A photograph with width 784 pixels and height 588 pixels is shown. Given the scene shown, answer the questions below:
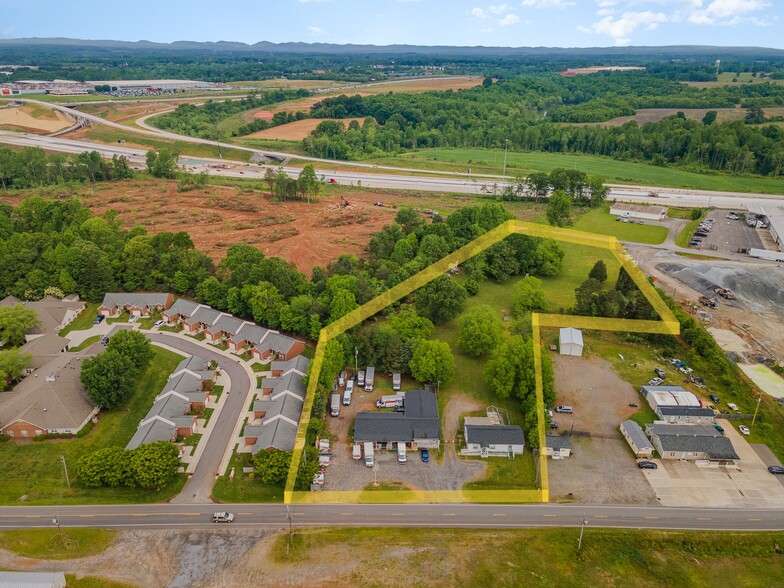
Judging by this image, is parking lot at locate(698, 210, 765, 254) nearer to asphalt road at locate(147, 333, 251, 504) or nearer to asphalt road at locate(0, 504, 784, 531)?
asphalt road at locate(0, 504, 784, 531)

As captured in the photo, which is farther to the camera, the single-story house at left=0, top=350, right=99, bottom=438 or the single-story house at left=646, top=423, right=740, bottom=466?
the single-story house at left=0, top=350, right=99, bottom=438

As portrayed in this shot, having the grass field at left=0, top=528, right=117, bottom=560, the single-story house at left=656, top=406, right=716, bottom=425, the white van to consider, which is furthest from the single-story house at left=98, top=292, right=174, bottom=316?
the single-story house at left=656, top=406, right=716, bottom=425

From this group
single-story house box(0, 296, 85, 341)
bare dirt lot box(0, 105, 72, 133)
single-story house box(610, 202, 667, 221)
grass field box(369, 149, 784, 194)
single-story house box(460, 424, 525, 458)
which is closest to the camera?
single-story house box(460, 424, 525, 458)

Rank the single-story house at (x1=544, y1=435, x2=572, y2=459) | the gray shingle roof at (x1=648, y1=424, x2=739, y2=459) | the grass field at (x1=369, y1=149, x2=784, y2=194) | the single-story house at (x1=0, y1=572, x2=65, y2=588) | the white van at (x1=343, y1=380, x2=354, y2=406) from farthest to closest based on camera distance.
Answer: the grass field at (x1=369, y1=149, x2=784, y2=194), the white van at (x1=343, y1=380, x2=354, y2=406), the single-story house at (x1=544, y1=435, x2=572, y2=459), the gray shingle roof at (x1=648, y1=424, x2=739, y2=459), the single-story house at (x1=0, y1=572, x2=65, y2=588)

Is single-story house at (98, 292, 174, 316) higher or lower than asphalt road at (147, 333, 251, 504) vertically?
higher

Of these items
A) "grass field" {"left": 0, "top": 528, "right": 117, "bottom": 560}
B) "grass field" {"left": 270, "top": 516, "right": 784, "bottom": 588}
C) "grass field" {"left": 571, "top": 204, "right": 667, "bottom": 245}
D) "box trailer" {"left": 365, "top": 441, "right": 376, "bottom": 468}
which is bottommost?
"grass field" {"left": 0, "top": 528, "right": 117, "bottom": 560}

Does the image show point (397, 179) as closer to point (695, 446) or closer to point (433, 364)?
point (433, 364)
